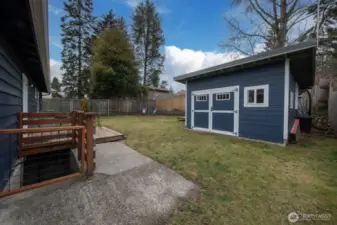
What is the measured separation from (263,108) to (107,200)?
486 centimetres

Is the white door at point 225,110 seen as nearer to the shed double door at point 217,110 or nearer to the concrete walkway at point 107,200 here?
the shed double door at point 217,110

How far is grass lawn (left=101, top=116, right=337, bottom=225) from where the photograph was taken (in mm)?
1722

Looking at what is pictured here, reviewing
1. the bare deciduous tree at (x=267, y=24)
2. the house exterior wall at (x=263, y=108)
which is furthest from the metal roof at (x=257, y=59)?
the bare deciduous tree at (x=267, y=24)

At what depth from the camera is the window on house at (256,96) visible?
15.6 ft

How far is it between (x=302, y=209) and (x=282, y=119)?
329 centimetres

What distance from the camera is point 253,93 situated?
5.08 m

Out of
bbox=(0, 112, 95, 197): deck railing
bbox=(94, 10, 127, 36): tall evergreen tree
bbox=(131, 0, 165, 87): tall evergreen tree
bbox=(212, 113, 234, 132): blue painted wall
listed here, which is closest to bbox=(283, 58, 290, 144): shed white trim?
bbox=(212, 113, 234, 132): blue painted wall

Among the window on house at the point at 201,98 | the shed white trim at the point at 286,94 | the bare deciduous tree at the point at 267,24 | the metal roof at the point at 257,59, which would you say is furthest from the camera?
the bare deciduous tree at the point at 267,24

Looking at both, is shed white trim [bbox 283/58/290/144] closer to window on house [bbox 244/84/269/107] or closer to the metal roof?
the metal roof

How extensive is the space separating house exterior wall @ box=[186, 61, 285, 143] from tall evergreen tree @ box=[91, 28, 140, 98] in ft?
37.3

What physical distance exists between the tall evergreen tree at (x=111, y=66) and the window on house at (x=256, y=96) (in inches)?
479

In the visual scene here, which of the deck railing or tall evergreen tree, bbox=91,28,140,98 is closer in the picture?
the deck railing

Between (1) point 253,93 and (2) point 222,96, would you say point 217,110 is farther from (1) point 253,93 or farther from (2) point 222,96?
(1) point 253,93

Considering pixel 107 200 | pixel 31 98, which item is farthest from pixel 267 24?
pixel 31 98
